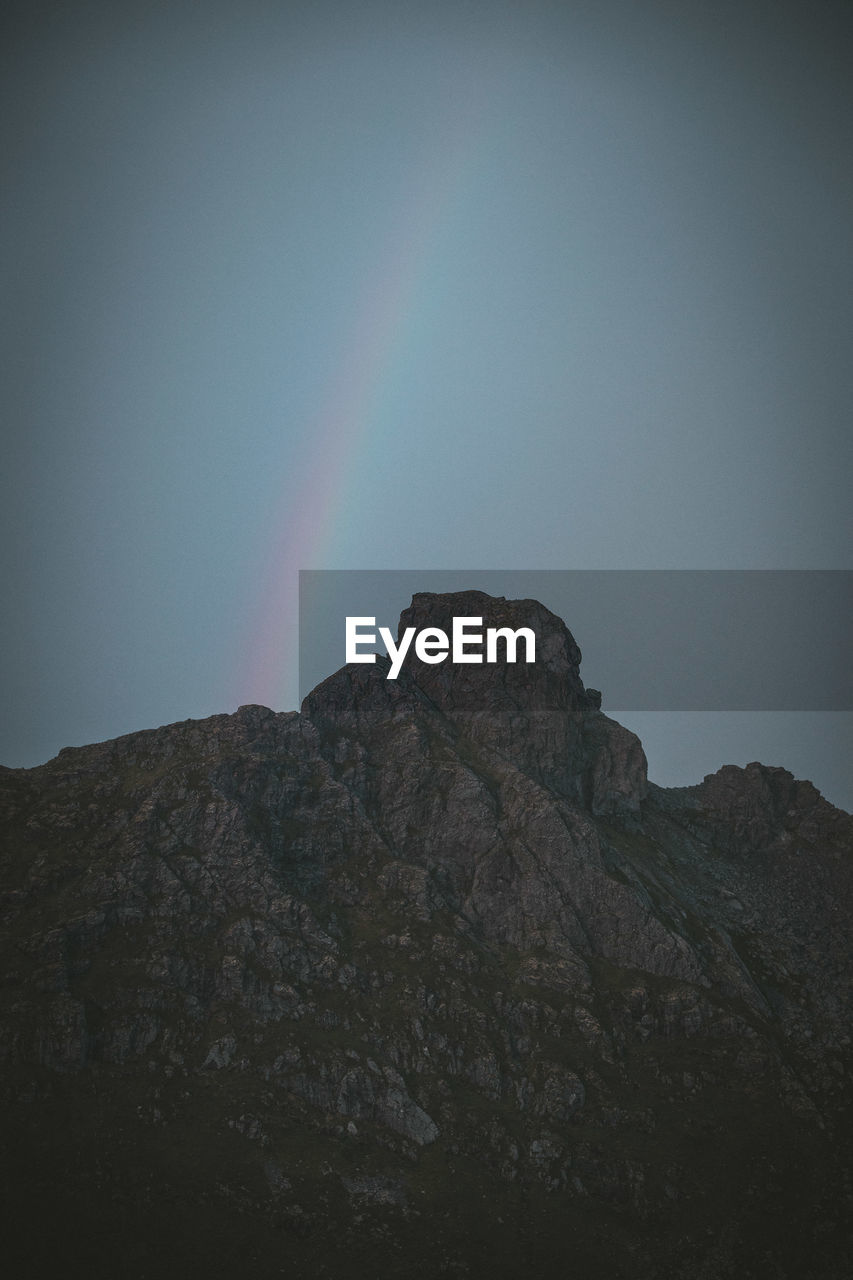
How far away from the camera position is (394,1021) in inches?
5556

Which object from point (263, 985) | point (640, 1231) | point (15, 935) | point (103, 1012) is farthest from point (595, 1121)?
point (15, 935)

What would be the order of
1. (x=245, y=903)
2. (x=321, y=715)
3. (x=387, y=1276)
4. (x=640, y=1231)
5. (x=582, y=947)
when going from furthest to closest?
(x=321, y=715) → (x=582, y=947) → (x=245, y=903) → (x=640, y=1231) → (x=387, y=1276)


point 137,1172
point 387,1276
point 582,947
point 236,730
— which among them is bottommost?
point 387,1276

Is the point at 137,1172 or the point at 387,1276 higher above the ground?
the point at 137,1172

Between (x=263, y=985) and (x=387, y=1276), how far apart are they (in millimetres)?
45397

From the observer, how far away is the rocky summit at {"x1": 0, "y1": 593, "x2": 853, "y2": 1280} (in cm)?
11394

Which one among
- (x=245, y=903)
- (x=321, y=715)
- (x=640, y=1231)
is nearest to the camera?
(x=640, y=1231)

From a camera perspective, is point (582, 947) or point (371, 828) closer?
point (582, 947)

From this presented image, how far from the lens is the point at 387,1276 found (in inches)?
4235

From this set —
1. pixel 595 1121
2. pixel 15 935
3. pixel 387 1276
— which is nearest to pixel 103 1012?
pixel 15 935

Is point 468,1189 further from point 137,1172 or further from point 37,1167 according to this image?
point 37,1167

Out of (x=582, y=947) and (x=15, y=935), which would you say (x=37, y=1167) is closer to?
(x=15, y=935)

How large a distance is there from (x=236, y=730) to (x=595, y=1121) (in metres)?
95.3

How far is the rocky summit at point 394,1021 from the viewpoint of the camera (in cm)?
11394
